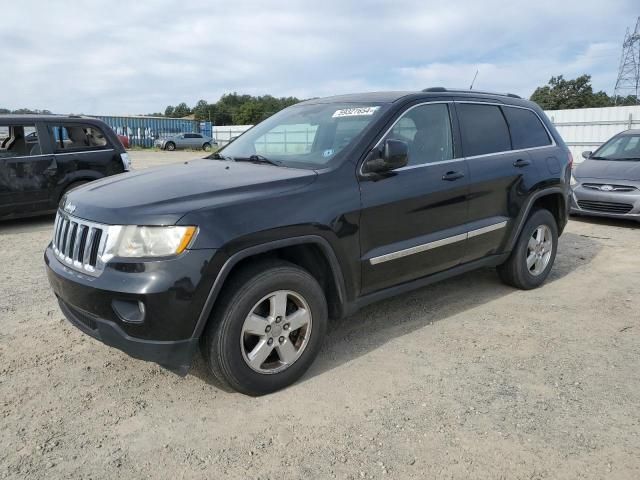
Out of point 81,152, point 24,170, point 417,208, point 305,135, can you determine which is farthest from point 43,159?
point 417,208

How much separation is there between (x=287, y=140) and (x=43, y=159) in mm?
5687

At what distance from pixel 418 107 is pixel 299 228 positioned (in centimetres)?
156

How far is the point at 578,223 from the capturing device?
338 inches

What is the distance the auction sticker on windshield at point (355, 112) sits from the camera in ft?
12.3

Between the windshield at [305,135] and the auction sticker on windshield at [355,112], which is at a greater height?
the auction sticker on windshield at [355,112]

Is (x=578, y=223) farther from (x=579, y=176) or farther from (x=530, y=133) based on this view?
(x=530, y=133)

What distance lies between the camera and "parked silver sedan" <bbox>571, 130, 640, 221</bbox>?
7.96 meters

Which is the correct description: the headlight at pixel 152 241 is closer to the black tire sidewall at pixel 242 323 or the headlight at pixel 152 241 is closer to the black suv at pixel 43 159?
the black tire sidewall at pixel 242 323

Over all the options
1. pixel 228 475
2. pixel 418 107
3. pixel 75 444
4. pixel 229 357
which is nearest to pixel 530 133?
pixel 418 107

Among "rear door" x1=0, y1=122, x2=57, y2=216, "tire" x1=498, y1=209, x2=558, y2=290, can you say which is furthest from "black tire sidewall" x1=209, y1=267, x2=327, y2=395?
"rear door" x1=0, y1=122, x2=57, y2=216

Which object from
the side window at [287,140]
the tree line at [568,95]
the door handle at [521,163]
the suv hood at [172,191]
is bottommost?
the suv hood at [172,191]

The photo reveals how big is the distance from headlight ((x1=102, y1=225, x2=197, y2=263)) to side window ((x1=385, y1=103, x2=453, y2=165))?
5.44ft

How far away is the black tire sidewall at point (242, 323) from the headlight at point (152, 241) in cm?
41

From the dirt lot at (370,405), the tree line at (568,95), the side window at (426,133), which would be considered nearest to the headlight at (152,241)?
the dirt lot at (370,405)
